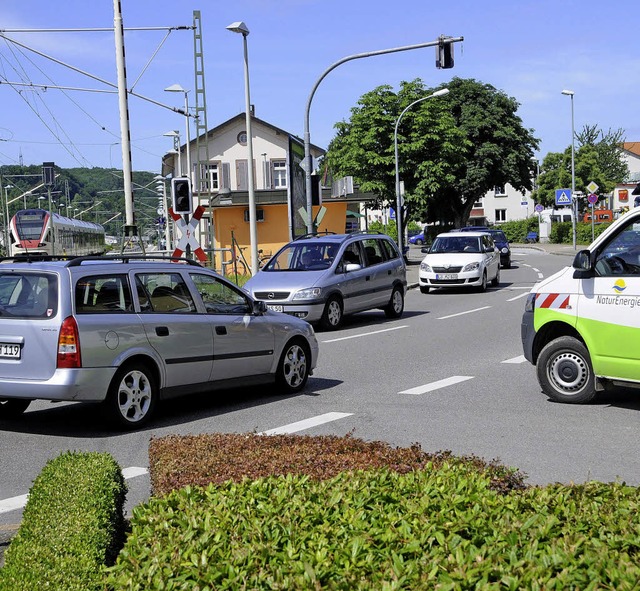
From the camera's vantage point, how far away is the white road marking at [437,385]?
11.1 meters

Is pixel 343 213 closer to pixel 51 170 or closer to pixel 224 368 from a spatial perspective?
pixel 51 170

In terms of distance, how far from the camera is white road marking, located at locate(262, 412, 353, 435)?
8.89 meters

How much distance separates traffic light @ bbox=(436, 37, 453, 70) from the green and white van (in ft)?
50.6

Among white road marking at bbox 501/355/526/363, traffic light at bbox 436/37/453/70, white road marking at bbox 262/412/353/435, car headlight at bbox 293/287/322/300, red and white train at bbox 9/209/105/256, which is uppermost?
traffic light at bbox 436/37/453/70

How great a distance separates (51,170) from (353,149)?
603 inches

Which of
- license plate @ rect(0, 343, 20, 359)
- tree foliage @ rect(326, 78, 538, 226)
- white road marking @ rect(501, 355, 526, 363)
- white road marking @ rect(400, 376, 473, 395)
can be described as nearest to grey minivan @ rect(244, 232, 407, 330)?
white road marking @ rect(501, 355, 526, 363)

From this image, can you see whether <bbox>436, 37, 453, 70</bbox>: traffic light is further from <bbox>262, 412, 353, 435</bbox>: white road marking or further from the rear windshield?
the rear windshield

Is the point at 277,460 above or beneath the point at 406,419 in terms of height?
above

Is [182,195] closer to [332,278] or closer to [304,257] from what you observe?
[304,257]

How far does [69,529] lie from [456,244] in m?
27.6

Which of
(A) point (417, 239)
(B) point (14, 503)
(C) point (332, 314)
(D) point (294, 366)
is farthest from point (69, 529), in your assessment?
(A) point (417, 239)

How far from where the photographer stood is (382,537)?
10.5ft

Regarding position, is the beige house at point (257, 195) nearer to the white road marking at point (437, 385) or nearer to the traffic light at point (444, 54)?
the traffic light at point (444, 54)

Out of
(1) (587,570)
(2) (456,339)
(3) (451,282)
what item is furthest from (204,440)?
(3) (451,282)
